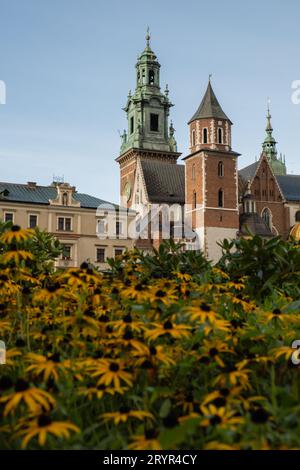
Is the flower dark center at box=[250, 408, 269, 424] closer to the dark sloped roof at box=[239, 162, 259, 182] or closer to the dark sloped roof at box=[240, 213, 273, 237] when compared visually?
the dark sloped roof at box=[240, 213, 273, 237]

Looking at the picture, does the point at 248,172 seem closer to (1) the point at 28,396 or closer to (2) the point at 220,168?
(2) the point at 220,168

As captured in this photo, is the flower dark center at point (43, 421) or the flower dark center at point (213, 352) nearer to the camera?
the flower dark center at point (43, 421)

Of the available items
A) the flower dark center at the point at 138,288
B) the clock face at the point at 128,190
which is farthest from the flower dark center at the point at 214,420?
the clock face at the point at 128,190

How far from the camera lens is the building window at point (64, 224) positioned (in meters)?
39.1

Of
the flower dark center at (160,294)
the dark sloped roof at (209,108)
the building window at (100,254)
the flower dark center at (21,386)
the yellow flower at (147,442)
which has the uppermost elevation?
the dark sloped roof at (209,108)

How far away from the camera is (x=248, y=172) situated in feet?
196

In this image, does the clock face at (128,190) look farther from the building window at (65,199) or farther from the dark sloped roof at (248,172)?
the building window at (65,199)

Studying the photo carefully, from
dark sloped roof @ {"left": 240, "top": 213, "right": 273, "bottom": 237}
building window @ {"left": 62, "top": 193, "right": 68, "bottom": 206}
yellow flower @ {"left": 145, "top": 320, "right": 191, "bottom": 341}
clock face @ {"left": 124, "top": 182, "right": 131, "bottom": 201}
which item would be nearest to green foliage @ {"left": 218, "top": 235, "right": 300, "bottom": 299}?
yellow flower @ {"left": 145, "top": 320, "right": 191, "bottom": 341}

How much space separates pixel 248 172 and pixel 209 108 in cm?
1020

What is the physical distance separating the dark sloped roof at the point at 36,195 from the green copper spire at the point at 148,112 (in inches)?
927

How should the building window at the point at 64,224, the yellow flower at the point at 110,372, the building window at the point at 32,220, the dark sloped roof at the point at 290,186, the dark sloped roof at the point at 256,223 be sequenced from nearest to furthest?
the yellow flower at the point at 110,372 < the building window at the point at 32,220 < the building window at the point at 64,224 < the dark sloped roof at the point at 256,223 < the dark sloped roof at the point at 290,186

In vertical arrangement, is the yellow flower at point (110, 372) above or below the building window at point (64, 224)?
below

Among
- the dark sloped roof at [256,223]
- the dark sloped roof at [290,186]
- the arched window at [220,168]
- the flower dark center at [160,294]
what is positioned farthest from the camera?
the dark sloped roof at [290,186]
